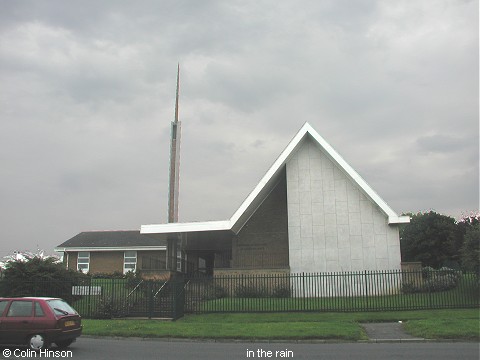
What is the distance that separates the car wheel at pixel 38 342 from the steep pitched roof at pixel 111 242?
1060 inches

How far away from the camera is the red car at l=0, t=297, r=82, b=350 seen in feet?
38.9

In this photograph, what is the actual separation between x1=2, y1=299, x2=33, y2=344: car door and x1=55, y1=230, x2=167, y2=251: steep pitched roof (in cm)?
2646

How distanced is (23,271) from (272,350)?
13.7m

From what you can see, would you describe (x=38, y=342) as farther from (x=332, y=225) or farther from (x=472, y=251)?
(x=472, y=251)

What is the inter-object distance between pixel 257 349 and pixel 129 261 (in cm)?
2928

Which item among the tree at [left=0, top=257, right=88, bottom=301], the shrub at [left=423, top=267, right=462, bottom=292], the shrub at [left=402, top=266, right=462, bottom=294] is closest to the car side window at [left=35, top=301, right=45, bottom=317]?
the tree at [left=0, top=257, right=88, bottom=301]

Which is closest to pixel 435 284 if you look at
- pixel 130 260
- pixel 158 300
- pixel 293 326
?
pixel 293 326

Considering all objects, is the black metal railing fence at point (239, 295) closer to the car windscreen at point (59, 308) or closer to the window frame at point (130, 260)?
the car windscreen at point (59, 308)

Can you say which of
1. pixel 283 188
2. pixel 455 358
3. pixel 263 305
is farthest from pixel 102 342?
pixel 283 188

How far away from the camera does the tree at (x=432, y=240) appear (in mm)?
38500

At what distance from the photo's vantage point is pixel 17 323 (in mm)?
12070

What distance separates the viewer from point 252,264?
28578 millimetres

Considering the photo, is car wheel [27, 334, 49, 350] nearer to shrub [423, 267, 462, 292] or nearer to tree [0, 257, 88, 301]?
tree [0, 257, 88, 301]

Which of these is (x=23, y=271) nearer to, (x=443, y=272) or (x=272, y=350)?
(x=272, y=350)
